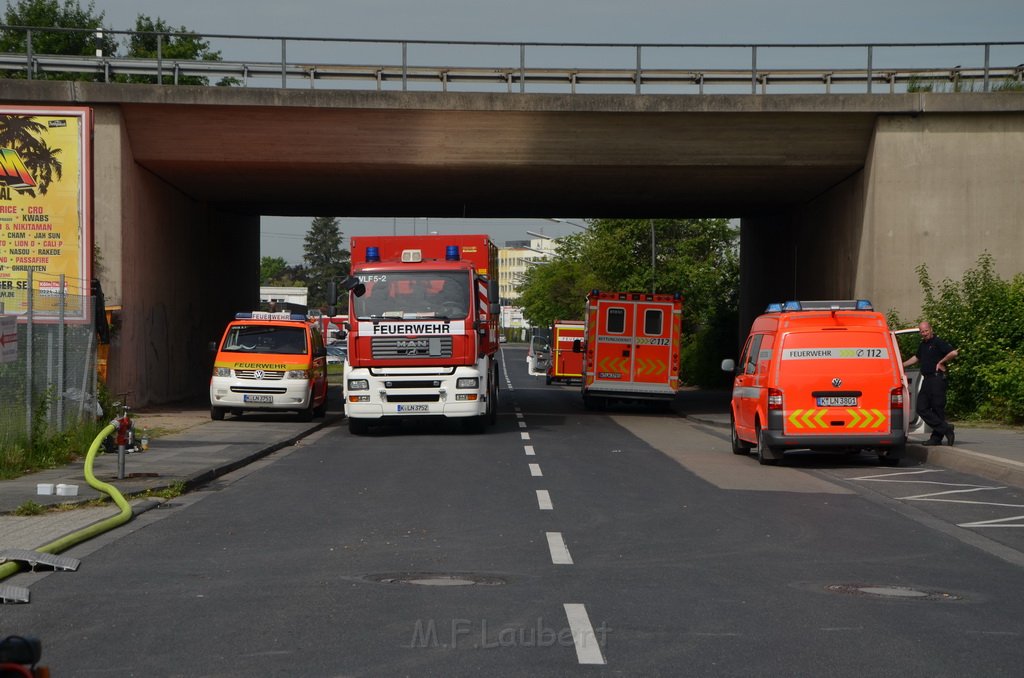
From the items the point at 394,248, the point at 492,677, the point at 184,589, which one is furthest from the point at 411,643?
the point at 394,248

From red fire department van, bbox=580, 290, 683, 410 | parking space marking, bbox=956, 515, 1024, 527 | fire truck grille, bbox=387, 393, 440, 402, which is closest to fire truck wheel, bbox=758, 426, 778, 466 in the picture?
parking space marking, bbox=956, 515, 1024, 527

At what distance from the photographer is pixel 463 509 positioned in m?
11.8

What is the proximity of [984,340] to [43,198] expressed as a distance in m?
18.5

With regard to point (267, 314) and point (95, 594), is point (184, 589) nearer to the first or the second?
point (95, 594)

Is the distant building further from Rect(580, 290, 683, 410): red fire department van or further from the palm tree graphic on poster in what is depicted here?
the palm tree graphic on poster

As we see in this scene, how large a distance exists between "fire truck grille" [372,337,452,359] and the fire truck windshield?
424 mm

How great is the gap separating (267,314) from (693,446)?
34.5 ft

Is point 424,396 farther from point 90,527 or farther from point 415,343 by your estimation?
point 90,527

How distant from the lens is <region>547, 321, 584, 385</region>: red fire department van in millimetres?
51656

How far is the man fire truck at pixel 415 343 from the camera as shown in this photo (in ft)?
71.3

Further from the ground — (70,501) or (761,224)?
(761,224)

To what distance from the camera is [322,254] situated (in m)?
159

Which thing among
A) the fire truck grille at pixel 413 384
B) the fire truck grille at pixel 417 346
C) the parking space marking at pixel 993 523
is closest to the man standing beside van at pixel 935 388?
the parking space marking at pixel 993 523

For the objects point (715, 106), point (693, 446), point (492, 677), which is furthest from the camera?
point (715, 106)
